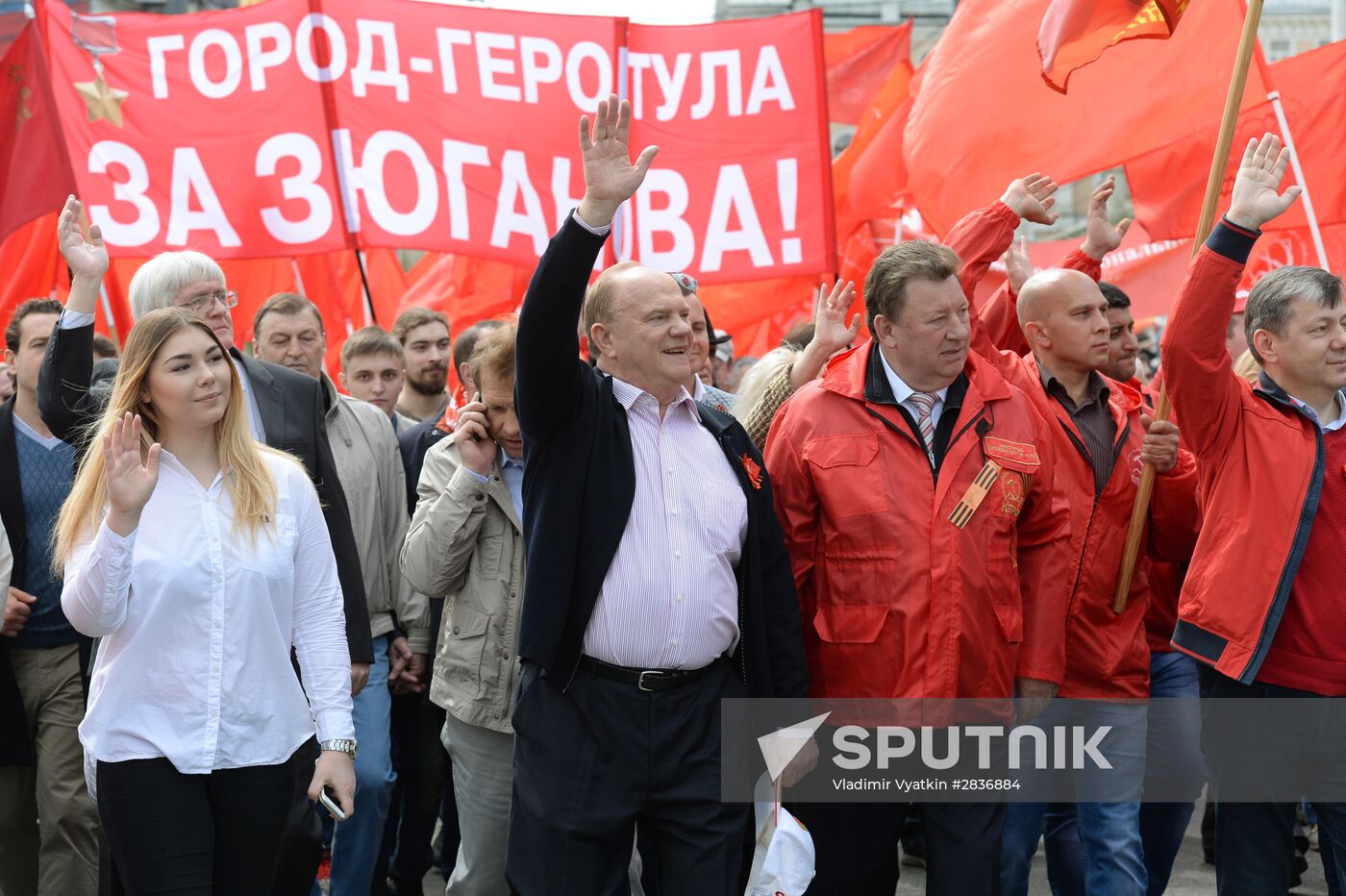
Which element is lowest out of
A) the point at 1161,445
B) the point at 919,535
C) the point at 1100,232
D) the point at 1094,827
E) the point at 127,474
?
the point at 1094,827

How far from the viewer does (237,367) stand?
14.4 ft

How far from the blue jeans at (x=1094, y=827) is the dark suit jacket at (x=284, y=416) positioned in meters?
2.27

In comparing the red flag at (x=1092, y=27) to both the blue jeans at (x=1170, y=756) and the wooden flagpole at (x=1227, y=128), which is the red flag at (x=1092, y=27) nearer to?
the wooden flagpole at (x=1227, y=128)

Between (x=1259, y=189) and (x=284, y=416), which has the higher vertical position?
(x=1259, y=189)

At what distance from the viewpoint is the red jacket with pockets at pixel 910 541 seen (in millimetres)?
4395

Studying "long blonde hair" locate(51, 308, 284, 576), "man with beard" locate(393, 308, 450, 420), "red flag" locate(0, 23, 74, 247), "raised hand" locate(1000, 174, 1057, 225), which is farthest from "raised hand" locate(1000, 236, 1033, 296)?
"red flag" locate(0, 23, 74, 247)

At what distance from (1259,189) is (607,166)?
1954 mm

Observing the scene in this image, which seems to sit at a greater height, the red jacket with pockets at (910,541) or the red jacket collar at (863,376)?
the red jacket collar at (863,376)

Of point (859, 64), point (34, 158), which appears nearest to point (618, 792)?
→ point (34, 158)

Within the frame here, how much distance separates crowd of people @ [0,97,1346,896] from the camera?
12.5 ft

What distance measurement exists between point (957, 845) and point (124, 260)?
8063mm

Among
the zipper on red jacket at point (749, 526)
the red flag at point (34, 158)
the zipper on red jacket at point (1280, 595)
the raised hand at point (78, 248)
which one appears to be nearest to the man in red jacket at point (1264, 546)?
the zipper on red jacket at point (1280, 595)

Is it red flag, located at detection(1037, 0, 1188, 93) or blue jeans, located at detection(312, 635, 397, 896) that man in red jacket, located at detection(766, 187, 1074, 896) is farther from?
red flag, located at detection(1037, 0, 1188, 93)

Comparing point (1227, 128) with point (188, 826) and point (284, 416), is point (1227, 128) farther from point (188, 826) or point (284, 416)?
point (188, 826)
